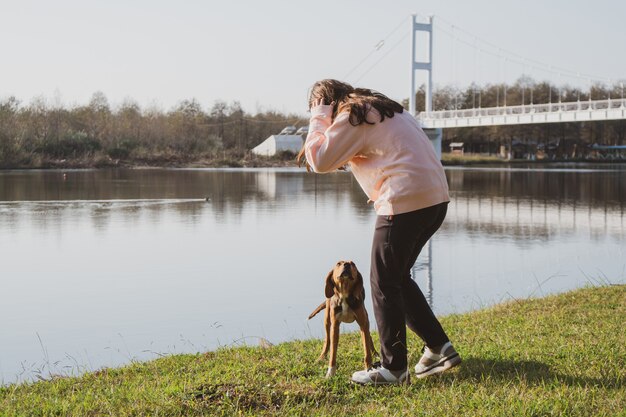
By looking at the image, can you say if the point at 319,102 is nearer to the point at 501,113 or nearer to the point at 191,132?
the point at 501,113

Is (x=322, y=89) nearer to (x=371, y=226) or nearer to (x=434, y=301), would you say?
(x=434, y=301)

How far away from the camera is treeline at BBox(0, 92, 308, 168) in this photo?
54.3 m

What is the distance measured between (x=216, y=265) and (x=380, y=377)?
25.2ft

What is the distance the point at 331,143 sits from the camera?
12.7ft

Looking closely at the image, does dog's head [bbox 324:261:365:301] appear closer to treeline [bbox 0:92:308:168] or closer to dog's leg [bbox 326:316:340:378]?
dog's leg [bbox 326:316:340:378]

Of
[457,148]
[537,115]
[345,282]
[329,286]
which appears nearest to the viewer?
[345,282]

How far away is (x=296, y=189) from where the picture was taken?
30.8m

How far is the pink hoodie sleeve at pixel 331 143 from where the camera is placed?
3.86m

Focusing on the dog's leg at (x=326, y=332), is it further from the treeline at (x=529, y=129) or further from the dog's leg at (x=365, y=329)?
the treeline at (x=529, y=129)

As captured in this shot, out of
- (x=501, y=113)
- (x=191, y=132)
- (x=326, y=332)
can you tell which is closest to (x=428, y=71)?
(x=501, y=113)

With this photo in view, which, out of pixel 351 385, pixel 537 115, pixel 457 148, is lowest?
pixel 351 385

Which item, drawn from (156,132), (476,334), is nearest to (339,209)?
(476,334)

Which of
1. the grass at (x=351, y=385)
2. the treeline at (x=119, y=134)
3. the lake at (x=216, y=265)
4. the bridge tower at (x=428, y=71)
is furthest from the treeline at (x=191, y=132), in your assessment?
the grass at (x=351, y=385)

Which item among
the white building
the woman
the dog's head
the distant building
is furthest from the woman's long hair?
the distant building
